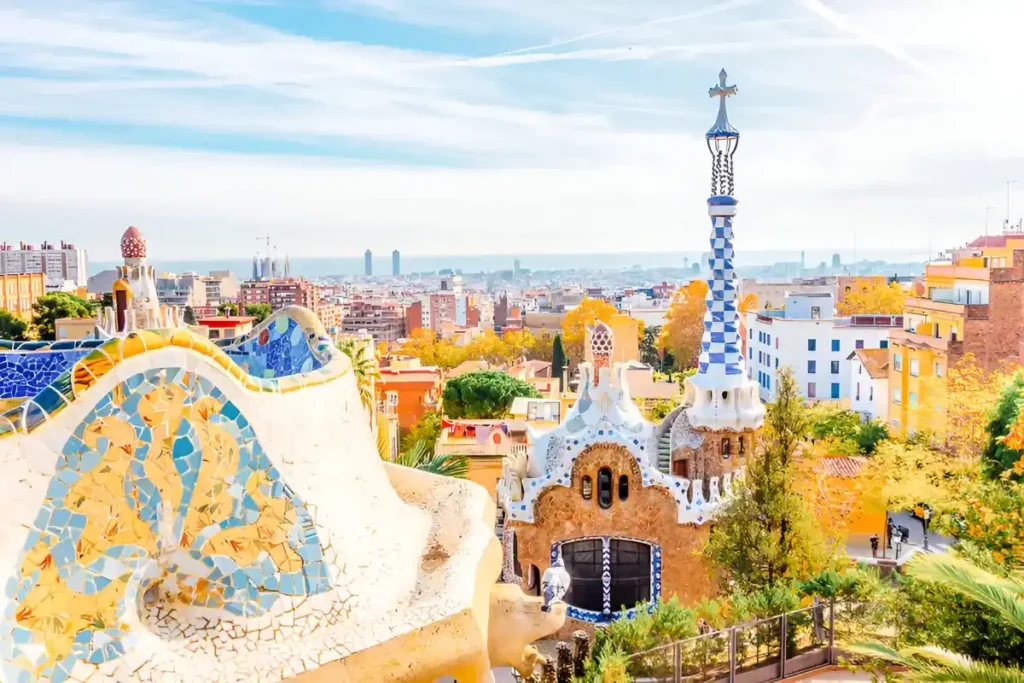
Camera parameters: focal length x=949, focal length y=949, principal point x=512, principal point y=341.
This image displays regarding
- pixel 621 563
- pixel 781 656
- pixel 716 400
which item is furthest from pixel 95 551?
pixel 716 400

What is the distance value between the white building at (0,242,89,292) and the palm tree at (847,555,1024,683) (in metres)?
82.8

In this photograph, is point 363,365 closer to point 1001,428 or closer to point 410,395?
point 1001,428

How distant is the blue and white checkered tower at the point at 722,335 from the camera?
14.8 metres

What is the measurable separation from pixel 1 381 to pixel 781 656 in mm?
8608

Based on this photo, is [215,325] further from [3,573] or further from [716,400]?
[3,573]

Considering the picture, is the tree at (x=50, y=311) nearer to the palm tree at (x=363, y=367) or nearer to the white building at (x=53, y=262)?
the palm tree at (x=363, y=367)

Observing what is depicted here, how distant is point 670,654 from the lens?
10.5 m

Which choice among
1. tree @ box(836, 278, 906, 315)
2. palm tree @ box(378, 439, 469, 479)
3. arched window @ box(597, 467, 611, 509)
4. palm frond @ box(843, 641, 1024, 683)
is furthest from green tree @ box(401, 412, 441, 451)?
tree @ box(836, 278, 906, 315)

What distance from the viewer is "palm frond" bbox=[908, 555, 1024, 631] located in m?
7.25

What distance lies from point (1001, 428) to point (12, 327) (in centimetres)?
3908

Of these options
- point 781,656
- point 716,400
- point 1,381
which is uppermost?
point 1,381

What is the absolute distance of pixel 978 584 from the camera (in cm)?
734

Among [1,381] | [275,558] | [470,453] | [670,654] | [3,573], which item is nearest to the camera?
[3,573]

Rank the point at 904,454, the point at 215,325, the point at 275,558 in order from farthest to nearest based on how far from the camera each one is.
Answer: the point at 215,325, the point at 904,454, the point at 275,558
